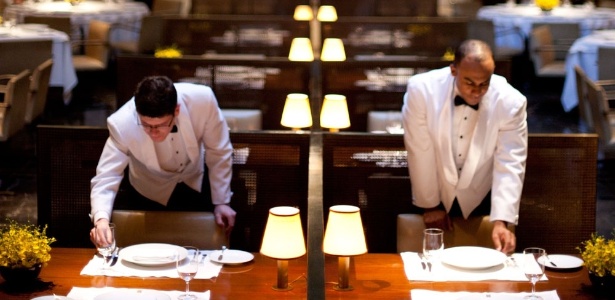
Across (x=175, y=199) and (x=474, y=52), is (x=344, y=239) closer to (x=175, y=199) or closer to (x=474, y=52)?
(x=474, y=52)

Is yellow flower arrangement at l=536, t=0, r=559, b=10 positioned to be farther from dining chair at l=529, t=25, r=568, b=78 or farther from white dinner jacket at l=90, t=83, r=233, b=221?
white dinner jacket at l=90, t=83, r=233, b=221

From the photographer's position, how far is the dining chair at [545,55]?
10.4 metres

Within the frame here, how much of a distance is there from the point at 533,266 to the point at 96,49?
308 inches

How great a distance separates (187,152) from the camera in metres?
4.62

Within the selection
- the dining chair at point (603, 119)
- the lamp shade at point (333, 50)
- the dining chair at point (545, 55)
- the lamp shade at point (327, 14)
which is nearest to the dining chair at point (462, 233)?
the dining chair at point (603, 119)

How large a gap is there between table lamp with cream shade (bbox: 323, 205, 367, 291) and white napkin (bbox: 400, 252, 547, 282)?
0.24 metres

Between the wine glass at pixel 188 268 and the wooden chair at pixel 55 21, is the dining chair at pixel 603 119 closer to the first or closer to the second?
the wine glass at pixel 188 268

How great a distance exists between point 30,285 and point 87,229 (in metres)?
1.24

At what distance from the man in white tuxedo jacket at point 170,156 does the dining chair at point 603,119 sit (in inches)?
127

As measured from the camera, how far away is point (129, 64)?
23.6ft

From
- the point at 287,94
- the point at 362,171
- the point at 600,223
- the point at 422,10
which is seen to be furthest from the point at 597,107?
the point at 422,10

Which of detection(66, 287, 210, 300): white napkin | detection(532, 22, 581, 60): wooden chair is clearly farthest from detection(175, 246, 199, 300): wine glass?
detection(532, 22, 581, 60): wooden chair

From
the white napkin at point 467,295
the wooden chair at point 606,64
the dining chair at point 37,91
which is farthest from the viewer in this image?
the wooden chair at point 606,64

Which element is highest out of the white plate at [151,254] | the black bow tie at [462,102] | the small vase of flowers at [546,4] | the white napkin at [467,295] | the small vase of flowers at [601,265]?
the black bow tie at [462,102]
